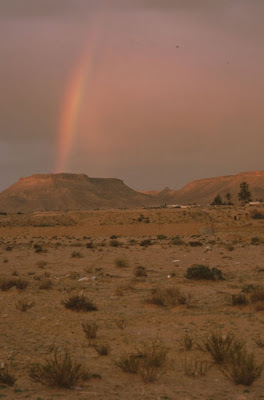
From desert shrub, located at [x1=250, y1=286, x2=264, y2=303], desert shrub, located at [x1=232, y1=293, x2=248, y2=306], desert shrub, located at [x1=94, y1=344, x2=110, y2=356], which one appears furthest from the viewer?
desert shrub, located at [x1=250, y1=286, x2=264, y2=303]

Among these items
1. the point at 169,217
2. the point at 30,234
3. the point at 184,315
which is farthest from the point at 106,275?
the point at 169,217

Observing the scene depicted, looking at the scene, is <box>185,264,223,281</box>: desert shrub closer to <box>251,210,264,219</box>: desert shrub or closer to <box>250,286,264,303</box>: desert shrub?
<box>250,286,264,303</box>: desert shrub

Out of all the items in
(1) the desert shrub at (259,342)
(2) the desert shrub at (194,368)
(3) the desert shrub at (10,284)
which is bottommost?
(1) the desert shrub at (259,342)

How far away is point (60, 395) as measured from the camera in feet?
21.3

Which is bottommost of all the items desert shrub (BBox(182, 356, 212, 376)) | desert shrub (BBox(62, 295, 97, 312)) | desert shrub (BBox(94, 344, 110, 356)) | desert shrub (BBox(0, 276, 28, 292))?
desert shrub (BBox(182, 356, 212, 376))

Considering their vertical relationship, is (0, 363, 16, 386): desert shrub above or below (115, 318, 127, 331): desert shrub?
above

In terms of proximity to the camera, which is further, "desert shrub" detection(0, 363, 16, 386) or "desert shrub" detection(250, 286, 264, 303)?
"desert shrub" detection(250, 286, 264, 303)

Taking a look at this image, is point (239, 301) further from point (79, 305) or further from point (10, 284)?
point (10, 284)

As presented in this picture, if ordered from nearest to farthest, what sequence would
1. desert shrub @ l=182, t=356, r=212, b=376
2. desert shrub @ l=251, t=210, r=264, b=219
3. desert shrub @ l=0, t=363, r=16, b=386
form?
desert shrub @ l=0, t=363, r=16, b=386
desert shrub @ l=182, t=356, r=212, b=376
desert shrub @ l=251, t=210, r=264, b=219

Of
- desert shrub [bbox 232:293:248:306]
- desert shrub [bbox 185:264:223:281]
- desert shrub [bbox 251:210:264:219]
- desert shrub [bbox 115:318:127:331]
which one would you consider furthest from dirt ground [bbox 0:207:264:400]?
desert shrub [bbox 251:210:264:219]

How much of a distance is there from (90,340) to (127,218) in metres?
69.6

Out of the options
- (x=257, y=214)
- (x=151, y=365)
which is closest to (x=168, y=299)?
(x=151, y=365)

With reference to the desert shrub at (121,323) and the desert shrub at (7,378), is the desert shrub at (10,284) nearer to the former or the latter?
the desert shrub at (121,323)

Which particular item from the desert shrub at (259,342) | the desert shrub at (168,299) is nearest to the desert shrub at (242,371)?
the desert shrub at (259,342)
